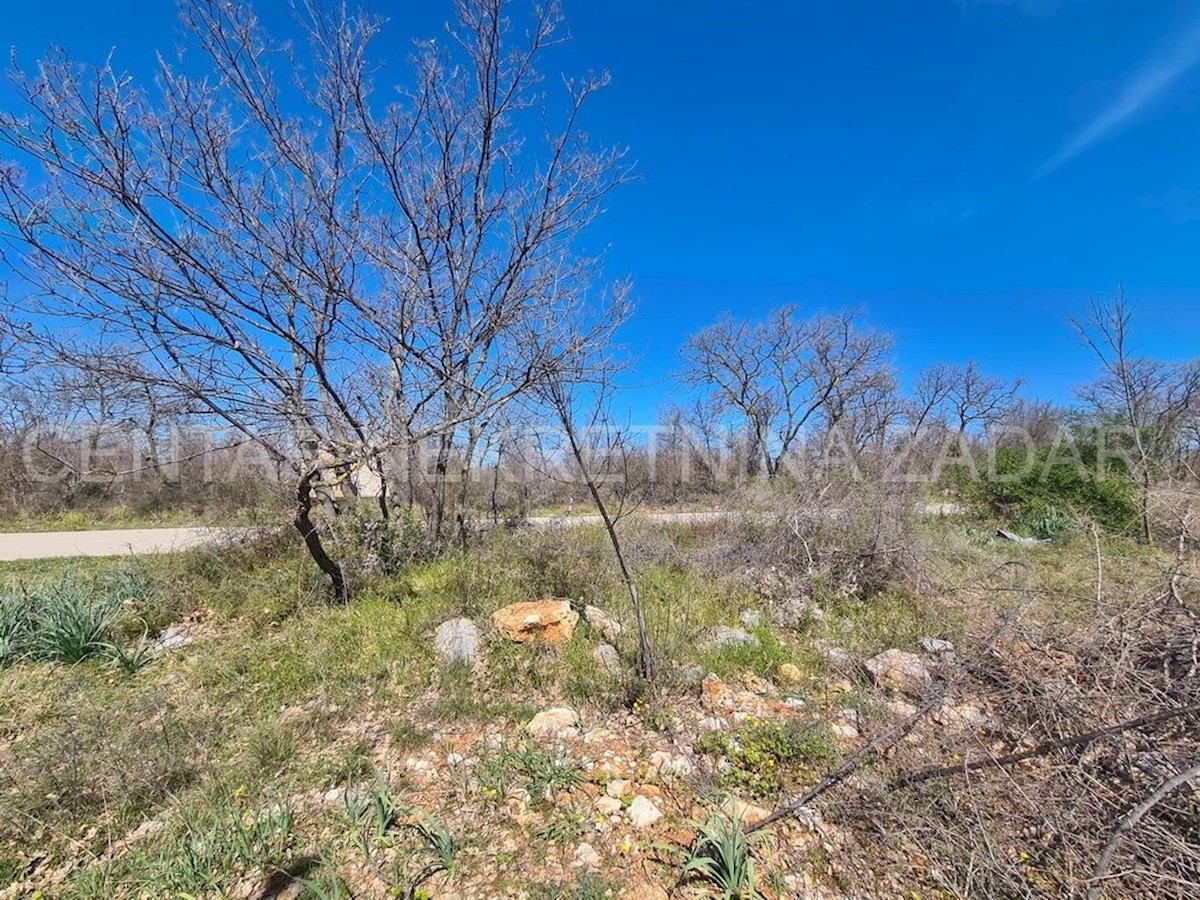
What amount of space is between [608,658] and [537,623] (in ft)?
2.36

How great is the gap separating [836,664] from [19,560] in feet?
37.2

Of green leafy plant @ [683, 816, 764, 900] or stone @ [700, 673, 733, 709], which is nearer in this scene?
green leafy plant @ [683, 816, 764, 900]

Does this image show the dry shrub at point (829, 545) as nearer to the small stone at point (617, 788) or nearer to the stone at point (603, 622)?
the stone at point (603, 622)

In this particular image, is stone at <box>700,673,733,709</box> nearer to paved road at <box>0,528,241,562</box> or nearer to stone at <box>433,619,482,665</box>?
stone at <box>433,619,482,665</box>

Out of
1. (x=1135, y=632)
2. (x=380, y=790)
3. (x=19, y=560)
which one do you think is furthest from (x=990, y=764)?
(x=19, y=560)

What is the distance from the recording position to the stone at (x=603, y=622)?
400 cm

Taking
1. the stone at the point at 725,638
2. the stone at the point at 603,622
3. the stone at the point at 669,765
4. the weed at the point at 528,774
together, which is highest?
the stone at the point at 603,622

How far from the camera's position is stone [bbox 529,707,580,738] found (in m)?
2.84

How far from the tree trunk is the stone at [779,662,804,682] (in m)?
4.01

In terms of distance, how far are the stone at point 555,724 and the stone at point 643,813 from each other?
68cm

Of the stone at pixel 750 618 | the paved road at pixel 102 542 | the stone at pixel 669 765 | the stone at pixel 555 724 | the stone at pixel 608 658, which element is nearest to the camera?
the stone at pixel 669 765

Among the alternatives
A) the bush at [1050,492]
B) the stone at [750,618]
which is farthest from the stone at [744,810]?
the bush at [1050,492]

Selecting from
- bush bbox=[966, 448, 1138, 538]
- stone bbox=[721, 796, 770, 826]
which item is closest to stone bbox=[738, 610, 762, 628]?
stone bbox=[721, 796, 770, 826]

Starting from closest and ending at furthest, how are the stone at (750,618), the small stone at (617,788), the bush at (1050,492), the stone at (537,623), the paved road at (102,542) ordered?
the small stone at (617,788) → the stone at (537,623) → the stone at (750,618) → the paved road at (102,542) → the bush at (1050,492)
